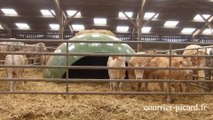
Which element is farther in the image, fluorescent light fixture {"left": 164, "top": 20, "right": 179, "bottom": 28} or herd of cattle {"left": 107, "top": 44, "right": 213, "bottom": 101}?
fluorescent light fixture {"left": 164, "top": 20, "right": 179, "bottom": 28}

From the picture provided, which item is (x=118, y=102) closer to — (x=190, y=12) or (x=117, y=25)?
(x=190, y=12)

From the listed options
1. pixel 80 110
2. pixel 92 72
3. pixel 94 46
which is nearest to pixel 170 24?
pixel 92 72

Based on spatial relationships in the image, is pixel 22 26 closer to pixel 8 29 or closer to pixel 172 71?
pixel 8 29

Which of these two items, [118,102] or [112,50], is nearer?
[118,102]

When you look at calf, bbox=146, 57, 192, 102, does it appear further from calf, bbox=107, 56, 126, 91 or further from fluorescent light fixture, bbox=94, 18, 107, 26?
fluorescent light fixture, bbox=94, 18, 107, 26

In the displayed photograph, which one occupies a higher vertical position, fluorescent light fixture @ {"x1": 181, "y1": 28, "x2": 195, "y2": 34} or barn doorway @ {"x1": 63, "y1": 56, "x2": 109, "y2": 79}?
fluorescent light fixture @ {"x1": 181, "y1": 28, "x2": 195, "y2": 34}

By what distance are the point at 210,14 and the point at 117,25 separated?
6.28 m

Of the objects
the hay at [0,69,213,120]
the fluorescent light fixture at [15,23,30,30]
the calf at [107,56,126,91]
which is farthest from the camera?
the fluorescent light fixture at [15,23,30,30]

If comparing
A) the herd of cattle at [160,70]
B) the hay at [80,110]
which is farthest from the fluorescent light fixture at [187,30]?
the hay at [80,110]

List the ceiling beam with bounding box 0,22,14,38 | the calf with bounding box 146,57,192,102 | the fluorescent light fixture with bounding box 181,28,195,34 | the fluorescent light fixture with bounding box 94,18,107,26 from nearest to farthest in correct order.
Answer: the calf with bounding box 146,57,192,102, the fluorescent light fixture with bounding box 94,18,107,26, the ceiling beam with bounding box 0,22,14,38, the fluorescent light fixture with bounding box 181,28,195,34

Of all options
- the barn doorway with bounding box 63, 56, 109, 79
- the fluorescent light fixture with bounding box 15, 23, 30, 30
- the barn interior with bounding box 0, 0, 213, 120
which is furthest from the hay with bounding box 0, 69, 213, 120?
the fluorescent light fixture with bounding box 15, 23, 30, 30

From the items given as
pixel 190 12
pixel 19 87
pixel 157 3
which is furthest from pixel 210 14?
pixel 19 87

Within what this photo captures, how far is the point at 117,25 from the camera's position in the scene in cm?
2166

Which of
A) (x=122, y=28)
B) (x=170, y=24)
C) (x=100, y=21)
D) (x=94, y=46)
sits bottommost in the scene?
(x=94, y=46)
